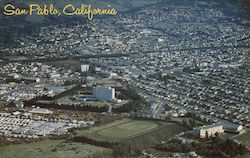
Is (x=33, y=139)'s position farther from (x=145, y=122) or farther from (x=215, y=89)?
(x=215, y=89)

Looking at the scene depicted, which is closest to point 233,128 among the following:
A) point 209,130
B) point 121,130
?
point 209,130

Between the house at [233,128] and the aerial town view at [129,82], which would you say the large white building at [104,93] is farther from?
the house at [233,128]

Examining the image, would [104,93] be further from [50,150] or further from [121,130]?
[50,150]

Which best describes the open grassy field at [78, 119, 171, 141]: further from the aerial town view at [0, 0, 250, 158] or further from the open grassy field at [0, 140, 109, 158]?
the open grassy field at [0, 140, 109, 158]

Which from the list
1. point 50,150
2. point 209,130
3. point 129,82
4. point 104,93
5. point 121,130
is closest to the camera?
point 50,150

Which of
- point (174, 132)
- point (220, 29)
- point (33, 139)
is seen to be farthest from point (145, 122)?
point (220, 29)
